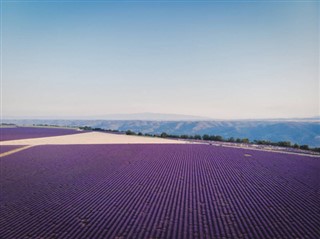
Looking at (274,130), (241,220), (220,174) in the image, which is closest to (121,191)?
(241,220)

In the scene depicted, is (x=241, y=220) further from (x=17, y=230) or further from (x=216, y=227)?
(x=17, y=230)

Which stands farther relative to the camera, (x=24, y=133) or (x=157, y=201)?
(x=24, y=133)

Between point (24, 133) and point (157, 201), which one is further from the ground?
point (24, 133)

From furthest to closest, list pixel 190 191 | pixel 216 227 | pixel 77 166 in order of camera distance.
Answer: pixel 77 166
pixel 190 191
pixel 216 227

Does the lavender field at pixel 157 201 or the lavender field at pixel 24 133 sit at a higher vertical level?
the lavender field at pixel 24 133

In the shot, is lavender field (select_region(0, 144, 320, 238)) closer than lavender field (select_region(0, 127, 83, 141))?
Yes

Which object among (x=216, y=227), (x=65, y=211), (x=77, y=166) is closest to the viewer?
(x=216, y=227)

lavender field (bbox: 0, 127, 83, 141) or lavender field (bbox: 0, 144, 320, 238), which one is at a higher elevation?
lavender field (bbox: 0, 127, 83, 141)

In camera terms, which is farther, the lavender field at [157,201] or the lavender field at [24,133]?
the lavender field at [24,133]
